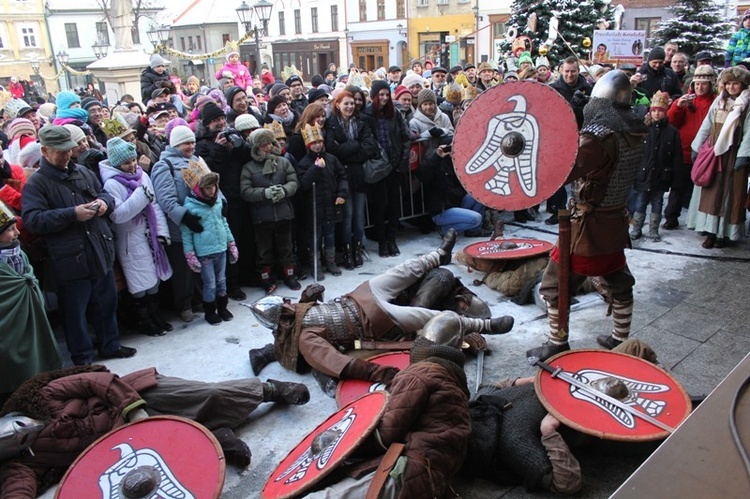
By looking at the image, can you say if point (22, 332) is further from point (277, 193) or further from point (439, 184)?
point (439, 184)

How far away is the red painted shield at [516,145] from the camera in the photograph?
3.60 meters

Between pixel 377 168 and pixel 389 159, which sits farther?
pixel 389 159

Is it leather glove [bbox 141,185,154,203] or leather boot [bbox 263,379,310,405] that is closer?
leather boot [bbox 263,379,310,405]

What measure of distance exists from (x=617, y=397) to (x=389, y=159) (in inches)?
160

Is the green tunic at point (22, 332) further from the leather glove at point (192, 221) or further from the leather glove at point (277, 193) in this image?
the leather glove at point (277, 193)

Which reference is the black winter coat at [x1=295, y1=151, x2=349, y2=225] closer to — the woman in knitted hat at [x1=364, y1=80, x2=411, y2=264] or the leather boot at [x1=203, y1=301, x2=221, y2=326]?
the woman in knitted hat at [x1=364, y1=80, x2=411, y2=264]

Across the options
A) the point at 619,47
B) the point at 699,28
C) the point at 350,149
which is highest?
the point at 699,28

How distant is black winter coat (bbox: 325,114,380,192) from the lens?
628 cm

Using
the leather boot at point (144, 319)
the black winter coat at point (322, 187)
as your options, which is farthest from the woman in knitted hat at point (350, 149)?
Result: the leather boot at point (144, 319)

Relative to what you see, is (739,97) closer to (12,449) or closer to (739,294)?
(739,294)

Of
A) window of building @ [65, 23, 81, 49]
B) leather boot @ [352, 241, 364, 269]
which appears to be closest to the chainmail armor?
leather boot @ [352, 241, 364, 269]

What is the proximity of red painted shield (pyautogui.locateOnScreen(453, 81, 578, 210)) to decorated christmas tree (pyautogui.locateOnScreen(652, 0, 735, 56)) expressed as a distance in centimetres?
1268

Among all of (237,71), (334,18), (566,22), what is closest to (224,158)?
(237,71)

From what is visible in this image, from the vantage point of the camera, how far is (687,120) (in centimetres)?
716
